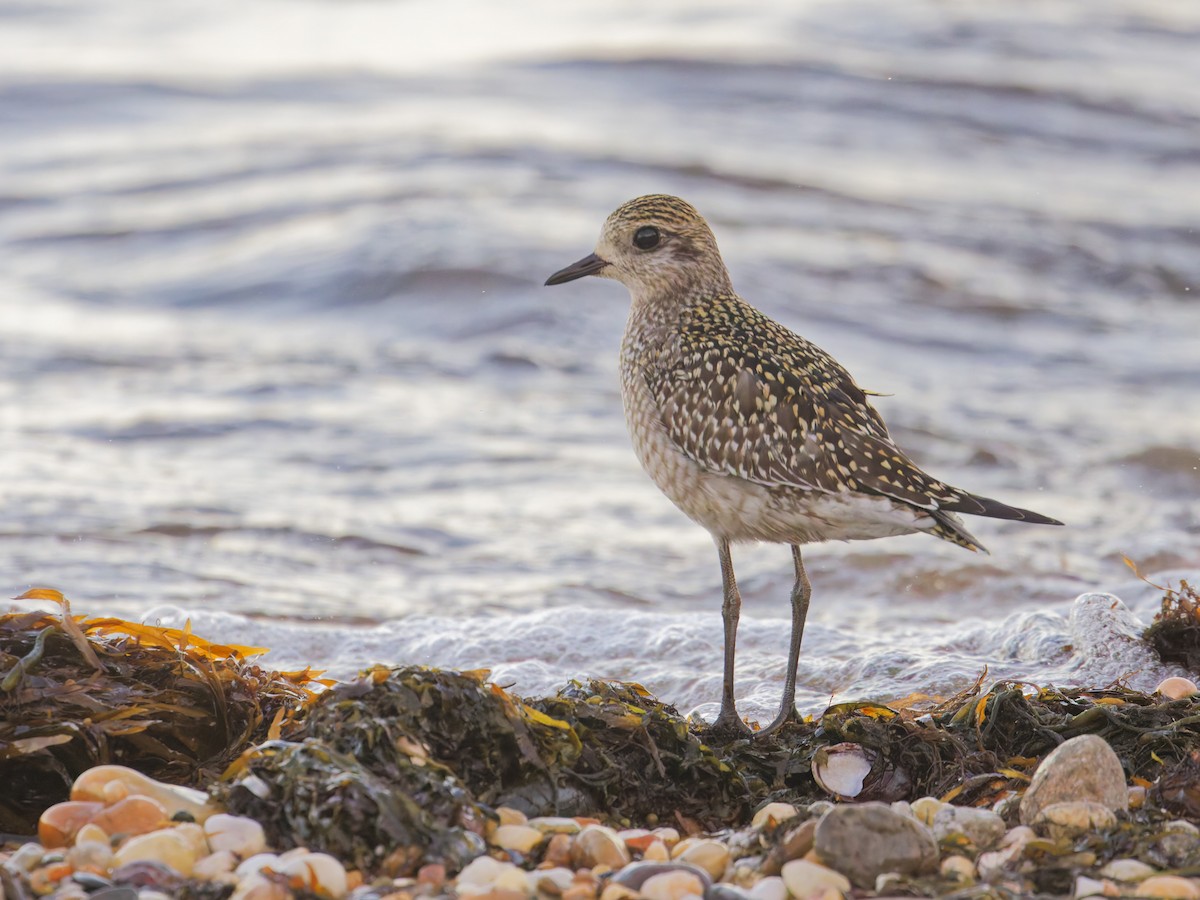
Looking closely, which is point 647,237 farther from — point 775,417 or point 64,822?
point 64,822

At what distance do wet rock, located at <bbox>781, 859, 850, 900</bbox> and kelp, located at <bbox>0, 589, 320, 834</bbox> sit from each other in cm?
148

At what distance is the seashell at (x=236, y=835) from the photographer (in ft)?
9.62

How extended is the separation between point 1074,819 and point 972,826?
21 cm

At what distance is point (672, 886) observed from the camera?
9.24 feet

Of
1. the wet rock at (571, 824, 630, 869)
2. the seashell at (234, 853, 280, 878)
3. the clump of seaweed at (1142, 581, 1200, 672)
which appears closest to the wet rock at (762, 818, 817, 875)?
the wet rock at (571, 824, 630, 869)

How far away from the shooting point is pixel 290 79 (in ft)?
55.1

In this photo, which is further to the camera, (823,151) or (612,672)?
(823,151)

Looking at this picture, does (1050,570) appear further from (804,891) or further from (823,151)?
(823,151)

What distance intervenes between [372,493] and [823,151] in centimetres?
850

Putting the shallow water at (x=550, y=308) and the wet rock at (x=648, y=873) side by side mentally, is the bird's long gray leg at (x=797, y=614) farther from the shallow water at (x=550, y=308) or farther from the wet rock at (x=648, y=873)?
the wet rock at (x=648, y=873)

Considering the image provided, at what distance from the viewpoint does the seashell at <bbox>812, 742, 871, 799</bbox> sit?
3719mm

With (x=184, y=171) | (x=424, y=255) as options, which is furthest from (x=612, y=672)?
(x=184, y=171)

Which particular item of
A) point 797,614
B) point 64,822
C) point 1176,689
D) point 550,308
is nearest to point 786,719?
point 797,614

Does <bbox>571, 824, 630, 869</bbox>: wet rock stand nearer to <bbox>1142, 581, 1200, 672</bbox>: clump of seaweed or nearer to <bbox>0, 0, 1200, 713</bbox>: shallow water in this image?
<bbox>0, 0, 1200, 713</bbox>: shallow water
